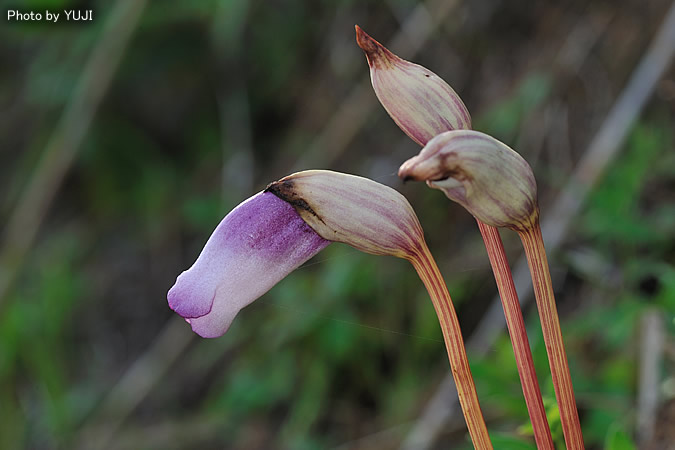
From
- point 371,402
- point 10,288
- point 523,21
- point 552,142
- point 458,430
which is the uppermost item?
point 523,21

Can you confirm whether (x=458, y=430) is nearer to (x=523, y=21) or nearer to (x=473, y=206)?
(x=473, y=206)

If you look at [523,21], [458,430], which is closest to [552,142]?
[523,21]

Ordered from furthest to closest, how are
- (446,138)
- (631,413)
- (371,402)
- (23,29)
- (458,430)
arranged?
1. (23,29)
2. (371,402)
3. (458,430)
4. (631,413)
5. (446,138)

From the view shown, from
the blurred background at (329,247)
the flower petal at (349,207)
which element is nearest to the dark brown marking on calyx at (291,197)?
the flower petal at (349,207)

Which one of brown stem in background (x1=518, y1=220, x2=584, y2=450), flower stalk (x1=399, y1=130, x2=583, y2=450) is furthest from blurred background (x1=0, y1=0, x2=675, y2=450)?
flower stalk (x1=399, y1=130, x2=583, y2=450)

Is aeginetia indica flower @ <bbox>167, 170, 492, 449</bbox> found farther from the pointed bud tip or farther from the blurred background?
the blurred background

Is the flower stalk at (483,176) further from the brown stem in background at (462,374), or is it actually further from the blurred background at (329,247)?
the blurred background at (329,247)

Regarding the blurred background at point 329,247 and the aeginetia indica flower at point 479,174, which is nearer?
the aeginetia indica flower at point 479,174
